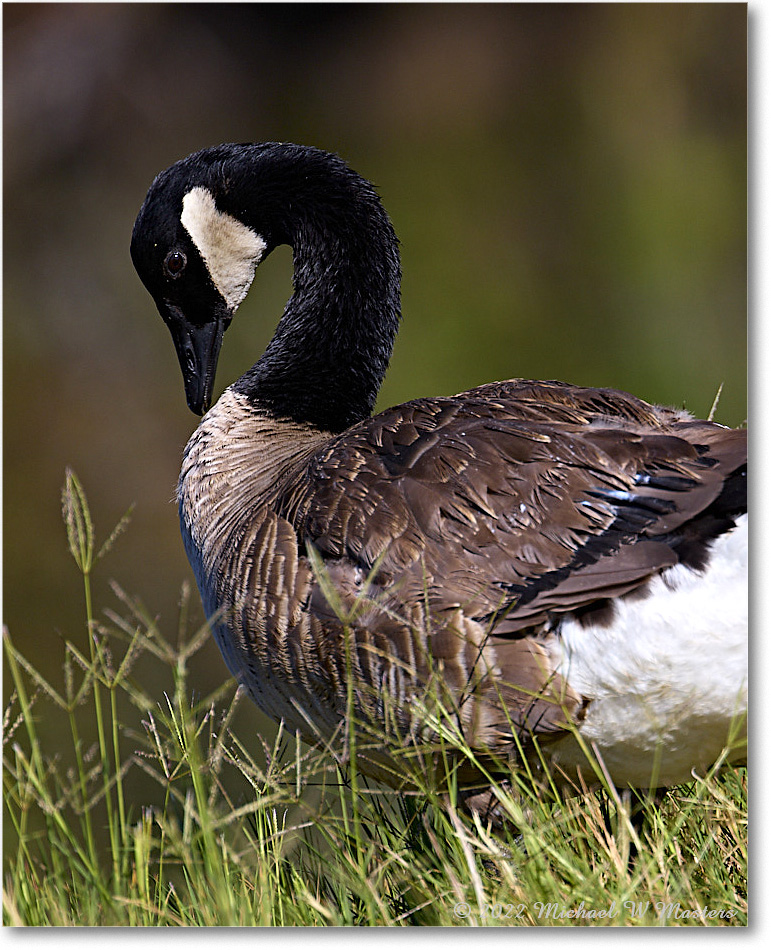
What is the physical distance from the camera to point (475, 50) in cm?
294

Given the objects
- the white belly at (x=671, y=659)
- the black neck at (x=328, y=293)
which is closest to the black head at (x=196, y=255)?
the black neck at (x=328, y=293)

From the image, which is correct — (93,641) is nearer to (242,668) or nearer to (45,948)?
(242,668)

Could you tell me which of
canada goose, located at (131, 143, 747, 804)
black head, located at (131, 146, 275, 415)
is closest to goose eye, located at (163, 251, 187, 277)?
black head, located at (131, 146, 275, 415)

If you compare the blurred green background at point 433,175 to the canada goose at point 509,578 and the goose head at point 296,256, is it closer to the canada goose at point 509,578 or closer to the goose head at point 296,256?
the goose head at point 296,256

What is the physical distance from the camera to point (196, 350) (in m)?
3.02

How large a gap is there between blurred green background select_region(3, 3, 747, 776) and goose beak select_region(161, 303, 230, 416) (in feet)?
1.99

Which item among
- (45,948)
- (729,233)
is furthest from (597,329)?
(45,948)

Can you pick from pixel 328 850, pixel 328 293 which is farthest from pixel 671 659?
pixel 328 293

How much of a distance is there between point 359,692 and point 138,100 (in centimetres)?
244

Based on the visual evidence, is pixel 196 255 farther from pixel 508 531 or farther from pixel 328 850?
pixel 328 850

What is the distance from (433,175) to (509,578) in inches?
71.6

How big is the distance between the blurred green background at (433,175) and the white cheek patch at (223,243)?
1.65 feet

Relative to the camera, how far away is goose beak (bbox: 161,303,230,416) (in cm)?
301

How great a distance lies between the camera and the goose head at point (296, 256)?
290cm
